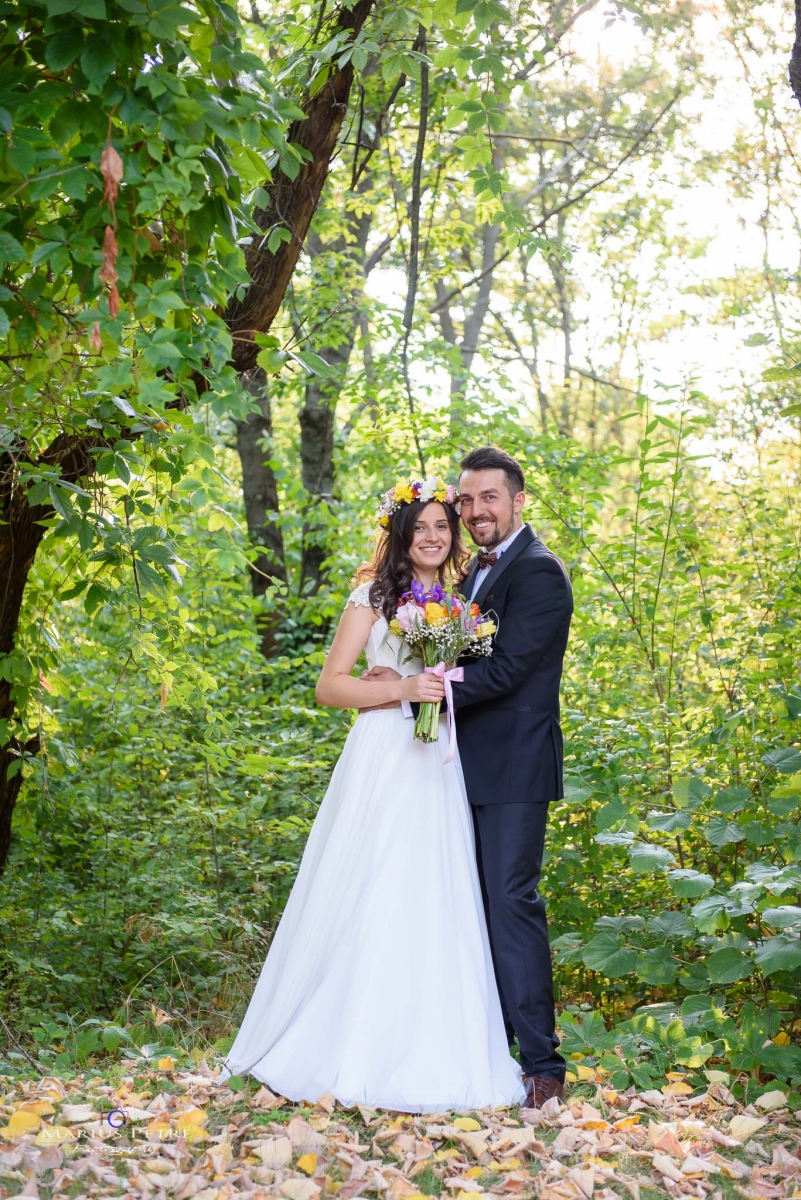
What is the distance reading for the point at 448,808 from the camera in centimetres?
364

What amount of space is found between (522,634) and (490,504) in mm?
526

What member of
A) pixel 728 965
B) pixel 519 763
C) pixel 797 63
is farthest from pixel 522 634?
pixel 797 63

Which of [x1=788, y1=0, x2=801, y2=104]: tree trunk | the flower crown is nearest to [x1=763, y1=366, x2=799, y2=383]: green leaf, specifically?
[x1=788, y1=0, x2=801, y2=104]: tree trunk

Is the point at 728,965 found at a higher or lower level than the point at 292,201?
lower

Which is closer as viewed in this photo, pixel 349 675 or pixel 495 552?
pixel 349 675

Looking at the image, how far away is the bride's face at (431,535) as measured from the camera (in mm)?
3807

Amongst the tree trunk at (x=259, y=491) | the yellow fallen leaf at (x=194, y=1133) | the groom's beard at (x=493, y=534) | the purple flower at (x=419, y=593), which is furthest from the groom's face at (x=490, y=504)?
the tree trunk at (x=259, y=491)

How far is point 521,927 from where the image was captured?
138 inches

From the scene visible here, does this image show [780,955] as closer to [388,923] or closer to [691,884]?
[691,884]

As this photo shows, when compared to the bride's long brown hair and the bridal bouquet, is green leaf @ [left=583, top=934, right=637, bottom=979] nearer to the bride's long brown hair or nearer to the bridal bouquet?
the bridal bouquet

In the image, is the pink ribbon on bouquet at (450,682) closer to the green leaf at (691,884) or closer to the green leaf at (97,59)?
the green leaf at (691,884)

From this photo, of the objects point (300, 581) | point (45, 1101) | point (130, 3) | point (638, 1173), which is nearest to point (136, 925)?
point (45, 1101)

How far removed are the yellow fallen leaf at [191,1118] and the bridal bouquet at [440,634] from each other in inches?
51.2

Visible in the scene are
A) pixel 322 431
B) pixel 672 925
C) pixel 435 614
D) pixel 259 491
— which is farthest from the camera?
pixel 259 491
